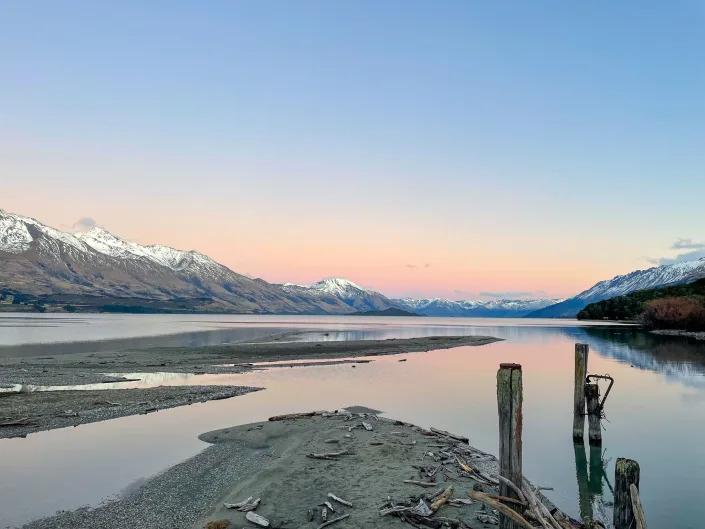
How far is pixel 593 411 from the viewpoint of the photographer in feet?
79.7

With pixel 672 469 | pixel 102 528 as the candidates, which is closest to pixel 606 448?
pixel 672 469

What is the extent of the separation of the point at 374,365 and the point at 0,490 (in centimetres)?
4208

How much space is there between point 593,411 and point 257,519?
17262mm

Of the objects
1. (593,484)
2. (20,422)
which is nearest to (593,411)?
(593,484)

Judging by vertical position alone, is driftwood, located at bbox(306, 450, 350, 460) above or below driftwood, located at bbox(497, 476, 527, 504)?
below

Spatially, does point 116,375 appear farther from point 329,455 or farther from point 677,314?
point 677,314

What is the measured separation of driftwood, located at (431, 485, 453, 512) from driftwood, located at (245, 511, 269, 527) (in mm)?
4188

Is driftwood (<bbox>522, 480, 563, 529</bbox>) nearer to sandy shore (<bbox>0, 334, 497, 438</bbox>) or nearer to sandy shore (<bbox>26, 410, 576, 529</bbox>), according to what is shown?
sandy shore (<bbox>26, 410, 576, 529</bbox>)

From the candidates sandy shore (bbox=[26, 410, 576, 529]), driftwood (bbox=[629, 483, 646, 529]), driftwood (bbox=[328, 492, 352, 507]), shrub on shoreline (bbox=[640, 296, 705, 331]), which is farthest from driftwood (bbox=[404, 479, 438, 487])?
shrub on shoreline (bbox=[640, 296, 705, 331])

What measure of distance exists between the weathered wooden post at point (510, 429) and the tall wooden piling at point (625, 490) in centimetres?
210

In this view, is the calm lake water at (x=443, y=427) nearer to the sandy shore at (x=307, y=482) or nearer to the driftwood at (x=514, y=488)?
the sandy shore at (x=307, y=482)

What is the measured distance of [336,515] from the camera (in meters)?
13.6

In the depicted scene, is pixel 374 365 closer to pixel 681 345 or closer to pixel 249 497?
pixel 249 497

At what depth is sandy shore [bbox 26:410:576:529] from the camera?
45.1ft
